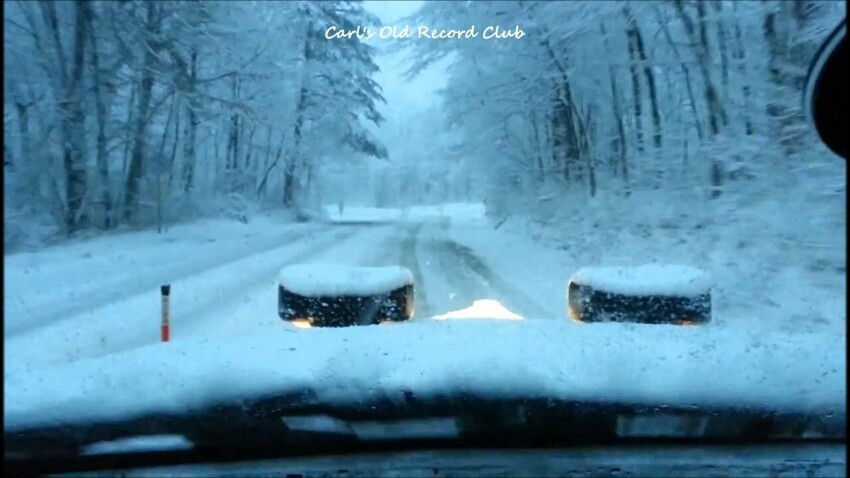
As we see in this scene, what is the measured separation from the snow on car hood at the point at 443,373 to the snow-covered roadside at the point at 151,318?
248 centimetres

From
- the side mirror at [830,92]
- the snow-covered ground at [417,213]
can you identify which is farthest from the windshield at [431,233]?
the snow-covered ground at [417,213]

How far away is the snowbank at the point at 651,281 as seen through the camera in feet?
23.8

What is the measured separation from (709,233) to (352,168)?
32.3 metres

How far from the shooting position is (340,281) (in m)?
8.07

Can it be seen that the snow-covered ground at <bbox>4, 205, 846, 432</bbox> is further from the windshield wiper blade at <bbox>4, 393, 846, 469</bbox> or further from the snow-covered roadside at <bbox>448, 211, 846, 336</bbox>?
the snow-covered roadside at <bbox>448, 211, 846, 336</bbox>

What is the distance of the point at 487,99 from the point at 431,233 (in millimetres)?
8408

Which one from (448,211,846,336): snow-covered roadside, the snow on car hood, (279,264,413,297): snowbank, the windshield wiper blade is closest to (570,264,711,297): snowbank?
(448,211,846,336): snow-covered roadside

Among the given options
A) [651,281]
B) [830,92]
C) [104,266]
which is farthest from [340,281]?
[104,266]

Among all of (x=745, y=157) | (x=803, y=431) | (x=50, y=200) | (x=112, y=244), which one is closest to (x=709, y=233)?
(x=745, y=157)

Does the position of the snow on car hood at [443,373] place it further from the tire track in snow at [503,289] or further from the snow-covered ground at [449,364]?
the tire track in snow at [503,289]

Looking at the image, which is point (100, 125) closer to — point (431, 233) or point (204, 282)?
point (204, 282)

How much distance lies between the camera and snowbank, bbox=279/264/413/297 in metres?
7.98

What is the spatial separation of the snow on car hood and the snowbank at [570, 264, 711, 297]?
6.97 ft

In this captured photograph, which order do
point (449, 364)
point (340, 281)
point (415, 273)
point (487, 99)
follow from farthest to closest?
point (487, 99) → point (415, 273) → point (340, 281) → point (449, 364)
